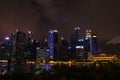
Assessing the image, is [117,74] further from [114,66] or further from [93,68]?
[93,68]

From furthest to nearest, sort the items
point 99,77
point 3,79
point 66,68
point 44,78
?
point 3,79
point 66,68
point 44,78
point 99,77

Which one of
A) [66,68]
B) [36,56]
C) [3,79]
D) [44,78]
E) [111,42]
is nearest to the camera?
[44,78]

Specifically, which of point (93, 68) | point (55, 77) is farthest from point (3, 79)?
point (93, 68)

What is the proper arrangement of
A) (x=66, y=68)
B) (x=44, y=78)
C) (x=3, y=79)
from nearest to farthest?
(x=44, y=78) < (x=66, y=68) < (x=3, y=79)

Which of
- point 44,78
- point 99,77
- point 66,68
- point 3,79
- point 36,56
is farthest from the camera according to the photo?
point 36,56

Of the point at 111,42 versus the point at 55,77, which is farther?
the point at 111,42

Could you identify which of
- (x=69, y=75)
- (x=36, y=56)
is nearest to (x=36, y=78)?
(x=69, y=75)

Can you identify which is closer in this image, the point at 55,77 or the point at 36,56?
the point at 55,77

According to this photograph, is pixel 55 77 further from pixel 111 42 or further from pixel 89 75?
pixel 111 42

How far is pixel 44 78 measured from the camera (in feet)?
34.1

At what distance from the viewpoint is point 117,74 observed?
977cm

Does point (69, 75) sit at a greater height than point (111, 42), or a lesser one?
lesser

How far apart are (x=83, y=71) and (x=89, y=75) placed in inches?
25.7

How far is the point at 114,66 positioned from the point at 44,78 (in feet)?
9.09
